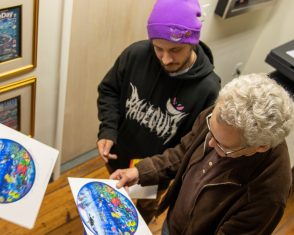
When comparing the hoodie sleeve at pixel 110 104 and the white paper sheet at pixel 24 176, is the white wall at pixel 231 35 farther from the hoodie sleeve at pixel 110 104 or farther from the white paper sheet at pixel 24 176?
the white paper sheet at pixel 24 176

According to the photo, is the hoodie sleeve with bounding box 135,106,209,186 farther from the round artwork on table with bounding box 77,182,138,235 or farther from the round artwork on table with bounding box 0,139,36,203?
the round artwork on table with bounding box 0,139,36,203

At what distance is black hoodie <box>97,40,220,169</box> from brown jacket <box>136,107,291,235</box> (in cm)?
16

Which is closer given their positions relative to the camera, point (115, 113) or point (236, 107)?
point (236, 107)

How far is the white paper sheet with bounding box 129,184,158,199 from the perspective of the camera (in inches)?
52.0

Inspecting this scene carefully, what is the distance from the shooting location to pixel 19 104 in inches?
64.8

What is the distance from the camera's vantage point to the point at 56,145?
200 centimetres

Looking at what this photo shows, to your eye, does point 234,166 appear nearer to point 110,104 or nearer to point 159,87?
point 159,87

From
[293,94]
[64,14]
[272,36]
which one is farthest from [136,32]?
[272,36]

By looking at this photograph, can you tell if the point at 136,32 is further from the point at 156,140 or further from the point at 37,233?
the point at 37,233

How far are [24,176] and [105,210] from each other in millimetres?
283

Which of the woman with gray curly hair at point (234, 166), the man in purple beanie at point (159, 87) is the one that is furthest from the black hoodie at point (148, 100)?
the woman with gray curly hair at point (234, 166)

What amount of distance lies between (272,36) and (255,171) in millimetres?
1999

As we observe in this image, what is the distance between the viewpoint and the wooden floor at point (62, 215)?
1.87m

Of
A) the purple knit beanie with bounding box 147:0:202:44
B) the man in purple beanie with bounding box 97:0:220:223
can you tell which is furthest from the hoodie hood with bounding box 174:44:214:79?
the purple knit beanie with bounding box 147:0:202:44
